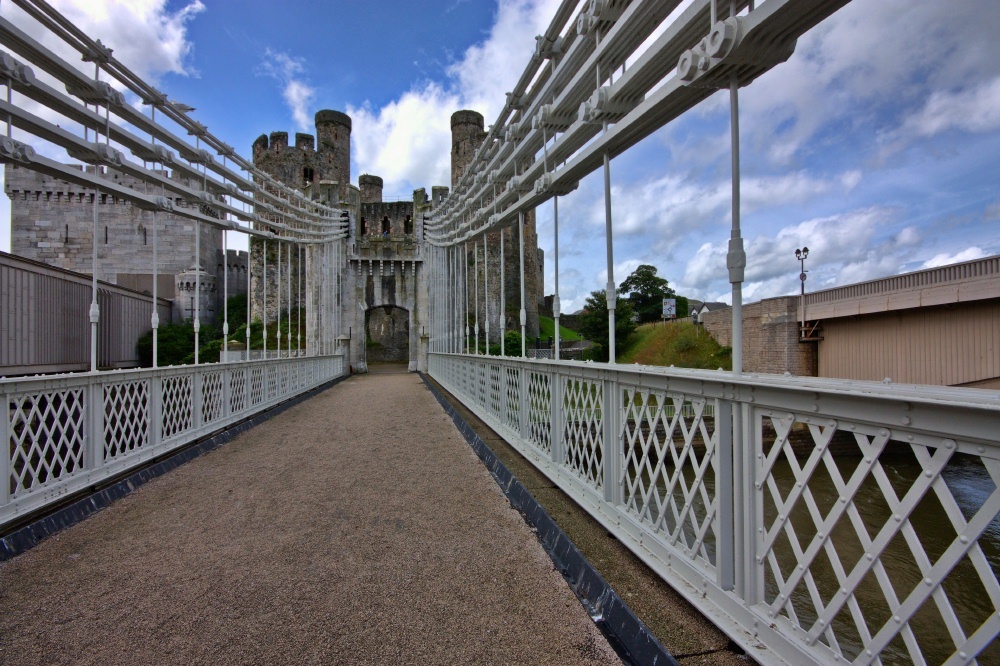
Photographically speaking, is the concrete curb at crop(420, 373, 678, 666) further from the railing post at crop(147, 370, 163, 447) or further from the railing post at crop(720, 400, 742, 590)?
the railing post at crop(147, 370, 163, 447)

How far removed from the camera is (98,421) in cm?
384

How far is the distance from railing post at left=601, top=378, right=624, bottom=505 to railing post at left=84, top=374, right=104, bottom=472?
3.64 m

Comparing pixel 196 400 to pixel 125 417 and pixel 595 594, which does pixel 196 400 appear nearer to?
pixel 125 417

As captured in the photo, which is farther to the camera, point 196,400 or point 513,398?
point 196,400

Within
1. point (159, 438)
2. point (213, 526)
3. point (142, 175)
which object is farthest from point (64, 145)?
point (213, 526)

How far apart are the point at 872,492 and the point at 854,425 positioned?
13.2m

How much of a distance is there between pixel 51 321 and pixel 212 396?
551 inches

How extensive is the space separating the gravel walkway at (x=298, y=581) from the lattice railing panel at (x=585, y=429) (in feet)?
1.78

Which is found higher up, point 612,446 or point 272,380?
point 612,446

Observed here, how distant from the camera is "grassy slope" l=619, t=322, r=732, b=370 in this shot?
23.8 meters

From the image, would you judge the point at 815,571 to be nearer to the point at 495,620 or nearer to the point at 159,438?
the point at 495,620

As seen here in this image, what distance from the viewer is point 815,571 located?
6.57 m

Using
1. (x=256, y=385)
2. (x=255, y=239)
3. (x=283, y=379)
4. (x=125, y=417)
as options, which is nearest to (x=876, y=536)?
(x=125, y=417)

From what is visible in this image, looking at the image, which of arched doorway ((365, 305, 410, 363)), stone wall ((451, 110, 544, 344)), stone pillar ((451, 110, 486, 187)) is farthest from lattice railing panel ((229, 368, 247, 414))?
arched doorway ((365, 305, 410, 363))
